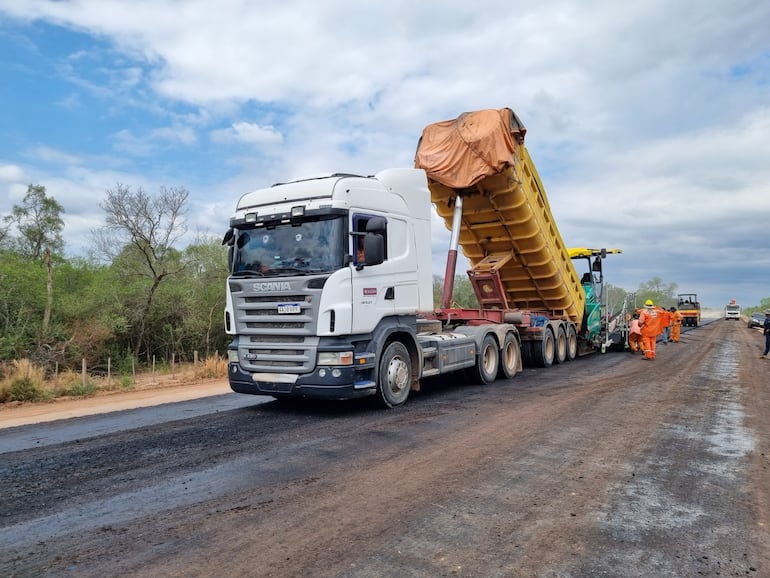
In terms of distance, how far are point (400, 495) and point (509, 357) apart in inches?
307

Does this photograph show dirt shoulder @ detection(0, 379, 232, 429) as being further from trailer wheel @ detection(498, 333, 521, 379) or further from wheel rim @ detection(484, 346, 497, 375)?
trailer wheel @ detection(498, 333, 521, 379)

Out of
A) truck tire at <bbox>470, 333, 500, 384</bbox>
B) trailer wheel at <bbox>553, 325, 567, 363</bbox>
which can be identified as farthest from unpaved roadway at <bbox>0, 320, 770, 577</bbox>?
trailer wheel at <bbox>553, 325, 567, 363</bbox>

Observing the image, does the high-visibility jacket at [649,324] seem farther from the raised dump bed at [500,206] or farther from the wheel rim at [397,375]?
the wheel rim at [397,375]

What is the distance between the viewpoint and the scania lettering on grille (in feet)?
23.8

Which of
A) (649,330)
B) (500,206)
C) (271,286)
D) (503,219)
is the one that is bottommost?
(649,330)

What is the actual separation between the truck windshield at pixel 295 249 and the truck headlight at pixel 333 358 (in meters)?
1.05

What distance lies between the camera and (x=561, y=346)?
47.0ft

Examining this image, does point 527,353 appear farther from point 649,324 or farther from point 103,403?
point 103,403

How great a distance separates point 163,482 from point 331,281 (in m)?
3.13

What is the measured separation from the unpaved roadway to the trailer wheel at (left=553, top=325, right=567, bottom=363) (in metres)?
6.19

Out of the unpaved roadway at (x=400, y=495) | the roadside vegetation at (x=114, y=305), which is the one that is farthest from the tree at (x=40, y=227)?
the unpaved roadway at (x=400, y=495)

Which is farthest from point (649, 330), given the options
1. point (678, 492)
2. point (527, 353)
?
point (678, 492)

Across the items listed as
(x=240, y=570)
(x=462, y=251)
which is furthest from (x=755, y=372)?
(x=240, y=570)

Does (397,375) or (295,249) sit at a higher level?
(295,249)
